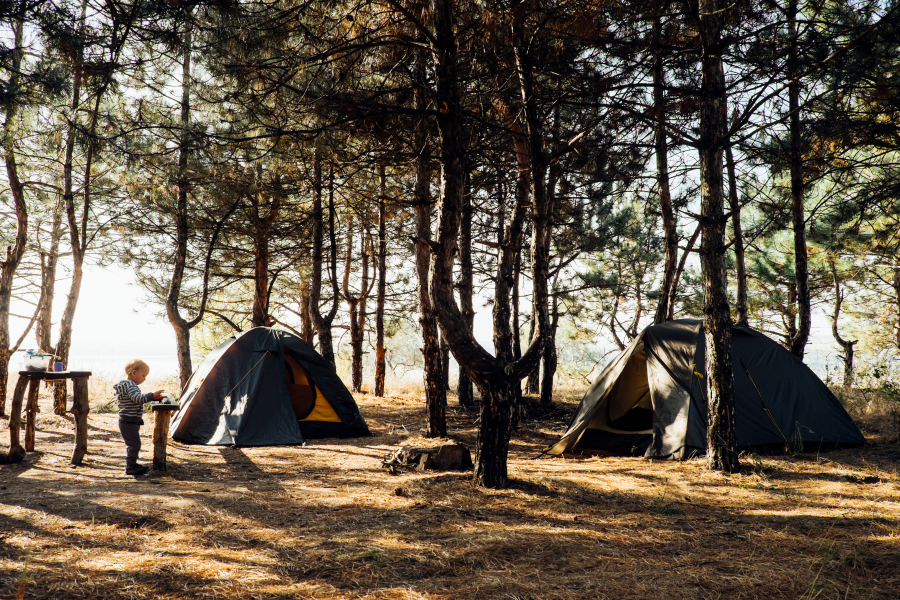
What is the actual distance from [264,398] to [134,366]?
100 inches

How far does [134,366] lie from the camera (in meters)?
5.63

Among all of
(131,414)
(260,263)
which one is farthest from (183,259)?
(131,414)

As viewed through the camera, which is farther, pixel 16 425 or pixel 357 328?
pixel 357 328

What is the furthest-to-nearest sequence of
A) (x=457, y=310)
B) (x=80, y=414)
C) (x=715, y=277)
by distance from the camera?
1. (x=80, y=414)
2. (x=715, y=277)
3. (x=457, y=310)

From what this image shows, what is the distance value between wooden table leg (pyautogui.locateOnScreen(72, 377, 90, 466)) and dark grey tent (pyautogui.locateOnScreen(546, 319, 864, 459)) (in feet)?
18.4

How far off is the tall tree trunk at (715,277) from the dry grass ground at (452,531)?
448 mm

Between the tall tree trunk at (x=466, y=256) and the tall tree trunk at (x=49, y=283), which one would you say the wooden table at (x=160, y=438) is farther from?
the tall tree trunk at (x=49, y=283)

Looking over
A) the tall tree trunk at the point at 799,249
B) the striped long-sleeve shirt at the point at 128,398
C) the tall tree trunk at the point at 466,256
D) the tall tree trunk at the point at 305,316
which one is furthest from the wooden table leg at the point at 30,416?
the tall tree trunk at the point at 799,249

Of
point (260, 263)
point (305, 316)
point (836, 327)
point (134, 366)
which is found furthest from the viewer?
point (305, 316)

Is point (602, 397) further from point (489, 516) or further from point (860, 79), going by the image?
point (860, 79)

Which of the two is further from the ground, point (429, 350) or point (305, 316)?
point (305, 316)

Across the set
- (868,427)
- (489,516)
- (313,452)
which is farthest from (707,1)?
(313,452)

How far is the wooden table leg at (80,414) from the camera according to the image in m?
5.88

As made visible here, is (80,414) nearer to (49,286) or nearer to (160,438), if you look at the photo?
(160,438)
